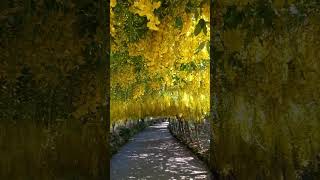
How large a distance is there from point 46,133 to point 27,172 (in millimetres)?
169

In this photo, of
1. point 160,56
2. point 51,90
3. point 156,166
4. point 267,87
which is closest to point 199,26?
point 267,87

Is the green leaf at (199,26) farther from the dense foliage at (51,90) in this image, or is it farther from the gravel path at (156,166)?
the gravel path at (156,166)

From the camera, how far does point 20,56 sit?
1.68m

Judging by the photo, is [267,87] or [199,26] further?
[199,26]

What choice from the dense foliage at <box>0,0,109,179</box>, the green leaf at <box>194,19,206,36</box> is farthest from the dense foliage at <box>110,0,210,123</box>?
the dense foliage at <box>0,0,109,179</box>

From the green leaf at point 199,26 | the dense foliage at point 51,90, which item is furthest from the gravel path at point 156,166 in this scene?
the dense foliage at point 51,90

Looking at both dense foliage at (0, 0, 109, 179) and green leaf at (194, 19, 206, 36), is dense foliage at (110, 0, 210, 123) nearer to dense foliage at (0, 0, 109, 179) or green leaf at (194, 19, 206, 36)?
green leaf at (194, 19, 206, 36)

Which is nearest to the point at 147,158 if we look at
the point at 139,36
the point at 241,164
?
the point at 139,36

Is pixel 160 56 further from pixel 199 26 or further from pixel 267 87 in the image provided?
pixel 267 87

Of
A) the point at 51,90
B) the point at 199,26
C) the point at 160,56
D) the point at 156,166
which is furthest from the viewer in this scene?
the point at 156,166

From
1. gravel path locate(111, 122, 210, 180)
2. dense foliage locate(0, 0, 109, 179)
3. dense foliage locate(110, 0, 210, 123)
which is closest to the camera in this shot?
dense foliage locate(0, 0, 109, 179)

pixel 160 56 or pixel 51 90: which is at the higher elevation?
pixel 160 56

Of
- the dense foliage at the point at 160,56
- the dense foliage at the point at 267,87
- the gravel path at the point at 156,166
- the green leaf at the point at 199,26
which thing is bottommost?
the gravel path at the point at 156,166

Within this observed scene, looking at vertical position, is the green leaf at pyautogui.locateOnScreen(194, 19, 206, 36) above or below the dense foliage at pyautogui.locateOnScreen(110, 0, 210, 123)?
below
